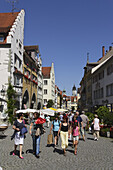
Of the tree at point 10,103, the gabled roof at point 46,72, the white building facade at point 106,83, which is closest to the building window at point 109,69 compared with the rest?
the white building facade at point 106,83

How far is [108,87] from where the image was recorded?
3070 cm

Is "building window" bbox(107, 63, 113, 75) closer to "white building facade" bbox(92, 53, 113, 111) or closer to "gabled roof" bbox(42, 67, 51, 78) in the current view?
"white building facade" bbox(92, 53, 113, 111)

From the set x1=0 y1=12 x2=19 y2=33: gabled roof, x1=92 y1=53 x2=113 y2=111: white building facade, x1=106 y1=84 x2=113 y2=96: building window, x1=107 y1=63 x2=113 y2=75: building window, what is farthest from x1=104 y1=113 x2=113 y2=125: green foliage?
x1=0 y1=12 x2=19 y2=33: gabled roof

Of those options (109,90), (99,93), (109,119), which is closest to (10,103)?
Answer: (109,119)

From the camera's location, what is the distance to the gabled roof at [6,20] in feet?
85.8

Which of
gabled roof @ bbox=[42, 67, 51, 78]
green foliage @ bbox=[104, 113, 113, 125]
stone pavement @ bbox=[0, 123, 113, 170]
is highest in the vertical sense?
gabled roof @ bbox=[42, 67, 51, 78]

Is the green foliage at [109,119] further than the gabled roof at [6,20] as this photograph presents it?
No

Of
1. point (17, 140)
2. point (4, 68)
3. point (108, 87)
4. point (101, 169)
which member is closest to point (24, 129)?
point (17, 140)

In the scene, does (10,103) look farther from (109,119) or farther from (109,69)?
(109,69)

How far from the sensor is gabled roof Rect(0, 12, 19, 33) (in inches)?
1030

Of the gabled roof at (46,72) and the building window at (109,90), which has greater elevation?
the gabled roof at (46,72)

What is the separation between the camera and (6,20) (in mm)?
28891

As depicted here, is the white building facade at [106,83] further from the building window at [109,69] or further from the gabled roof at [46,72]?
the gabled roof at [46,72]

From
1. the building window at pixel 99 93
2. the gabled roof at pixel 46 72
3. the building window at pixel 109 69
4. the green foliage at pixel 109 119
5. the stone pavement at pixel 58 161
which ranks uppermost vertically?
the gabled roof at pixel 46 72
